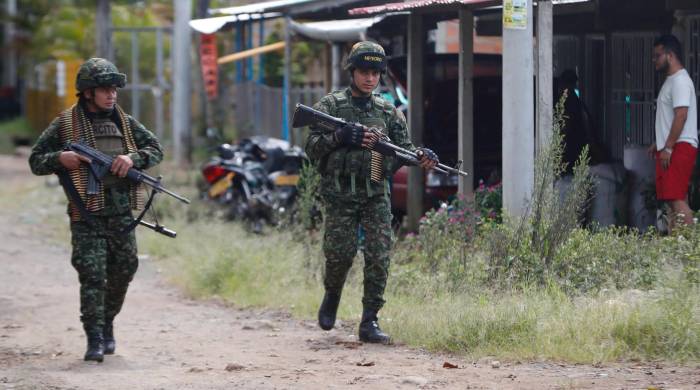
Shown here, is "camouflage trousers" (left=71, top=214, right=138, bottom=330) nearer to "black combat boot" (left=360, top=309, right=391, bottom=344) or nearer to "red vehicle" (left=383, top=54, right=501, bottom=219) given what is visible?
"black combat boot" (left=360, top=309, right=391, bottom=344)

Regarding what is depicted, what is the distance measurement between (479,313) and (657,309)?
1.06m

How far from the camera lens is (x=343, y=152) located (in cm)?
741

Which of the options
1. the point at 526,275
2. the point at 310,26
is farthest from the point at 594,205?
the point at 310,26

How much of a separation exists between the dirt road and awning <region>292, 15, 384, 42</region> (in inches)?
185

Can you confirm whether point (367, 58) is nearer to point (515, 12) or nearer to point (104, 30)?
point (515, 12)

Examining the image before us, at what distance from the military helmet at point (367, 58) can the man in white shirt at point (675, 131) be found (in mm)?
2955

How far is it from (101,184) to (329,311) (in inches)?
67.4

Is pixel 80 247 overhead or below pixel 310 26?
below

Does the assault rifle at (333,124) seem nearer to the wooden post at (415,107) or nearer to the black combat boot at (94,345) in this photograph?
the black combat boot at (94,345)

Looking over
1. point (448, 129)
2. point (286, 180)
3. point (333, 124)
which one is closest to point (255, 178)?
point (286, 180)

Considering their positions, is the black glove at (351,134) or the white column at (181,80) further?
the white column at (181,80)

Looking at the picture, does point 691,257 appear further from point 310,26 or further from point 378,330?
point 310,26

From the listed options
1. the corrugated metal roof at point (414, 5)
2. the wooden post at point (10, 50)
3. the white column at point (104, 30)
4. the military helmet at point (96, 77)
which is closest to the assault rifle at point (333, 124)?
the military helmet at point (96, 77)

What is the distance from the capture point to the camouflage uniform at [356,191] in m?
7.43
